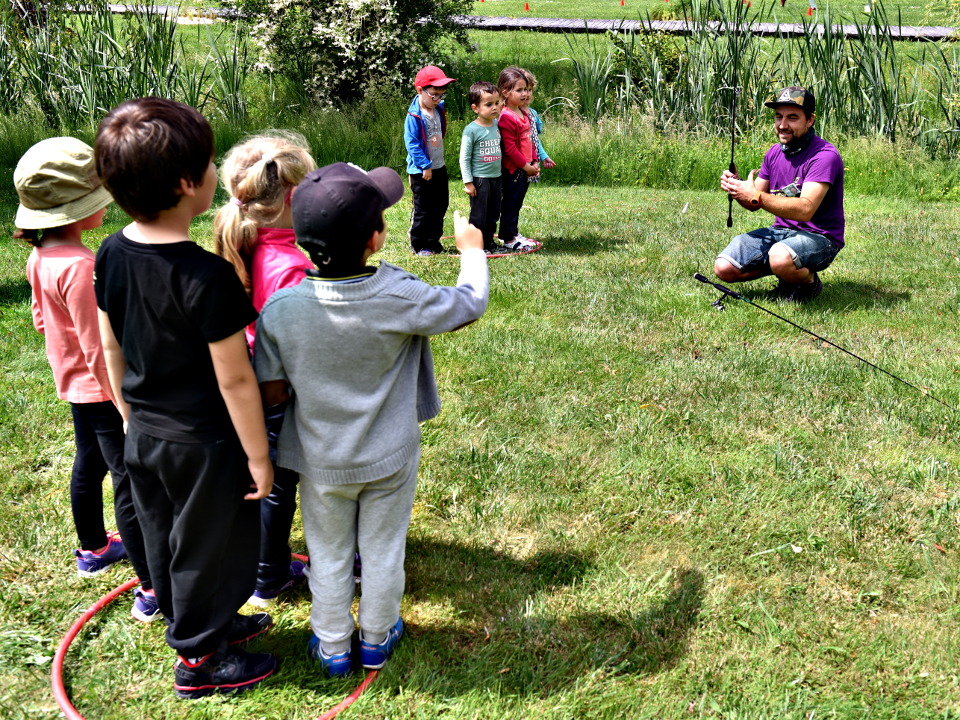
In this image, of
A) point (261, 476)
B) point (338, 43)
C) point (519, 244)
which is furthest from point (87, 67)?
point (261, 476)

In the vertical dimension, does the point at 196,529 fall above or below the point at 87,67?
below

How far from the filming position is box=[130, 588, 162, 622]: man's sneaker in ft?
9.41

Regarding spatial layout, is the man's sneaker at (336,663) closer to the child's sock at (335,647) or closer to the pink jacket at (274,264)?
the child's sock at (335,647)

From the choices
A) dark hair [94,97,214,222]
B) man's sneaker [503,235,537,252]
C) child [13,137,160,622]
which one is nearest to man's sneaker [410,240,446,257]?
man's sneaker [503,235,537,252]

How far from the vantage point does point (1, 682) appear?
2.63 meters

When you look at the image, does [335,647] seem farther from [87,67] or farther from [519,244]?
[87,67]

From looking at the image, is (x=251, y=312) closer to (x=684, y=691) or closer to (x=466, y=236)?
(x=466, y=236)

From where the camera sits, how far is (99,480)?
10.00ft

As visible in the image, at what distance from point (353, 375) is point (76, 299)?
986mm

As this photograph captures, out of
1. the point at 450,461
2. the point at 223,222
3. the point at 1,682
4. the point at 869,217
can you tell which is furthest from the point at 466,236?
the point at 869,217

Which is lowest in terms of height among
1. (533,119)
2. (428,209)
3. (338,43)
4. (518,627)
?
(518,627)

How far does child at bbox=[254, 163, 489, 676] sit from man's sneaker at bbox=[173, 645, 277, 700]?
0.25m

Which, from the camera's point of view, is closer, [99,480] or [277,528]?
[277,528]

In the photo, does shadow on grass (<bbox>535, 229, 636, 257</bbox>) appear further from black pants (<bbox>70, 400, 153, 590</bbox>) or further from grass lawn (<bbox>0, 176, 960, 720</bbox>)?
black pants (<bbox>70, 400, 153, 590</bbox>)
